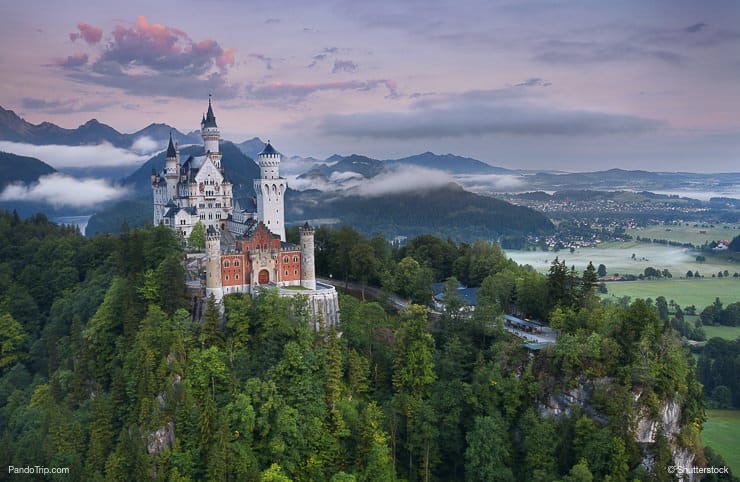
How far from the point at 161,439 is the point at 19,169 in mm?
150803

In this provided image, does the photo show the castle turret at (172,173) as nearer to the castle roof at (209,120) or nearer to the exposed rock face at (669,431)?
the castle roof at (209,120)

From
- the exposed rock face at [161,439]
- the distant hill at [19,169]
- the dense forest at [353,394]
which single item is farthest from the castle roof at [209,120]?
the distant hill at [19,169]

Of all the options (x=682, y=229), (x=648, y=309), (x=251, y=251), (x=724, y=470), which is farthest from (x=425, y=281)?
(x=682, y=229)

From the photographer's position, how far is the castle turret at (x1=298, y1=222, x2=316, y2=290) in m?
59.5

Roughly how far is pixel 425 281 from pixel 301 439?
2404 cm

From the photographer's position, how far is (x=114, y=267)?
237ft

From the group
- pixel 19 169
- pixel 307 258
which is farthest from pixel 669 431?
pixel 19 169

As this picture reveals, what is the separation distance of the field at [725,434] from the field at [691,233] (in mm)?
108921

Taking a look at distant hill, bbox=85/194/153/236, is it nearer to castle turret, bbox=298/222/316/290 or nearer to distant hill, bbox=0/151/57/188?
distant hill, bbox=0/151/57/188

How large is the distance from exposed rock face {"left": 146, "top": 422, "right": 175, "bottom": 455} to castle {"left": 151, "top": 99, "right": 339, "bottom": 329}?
1331 centimetres

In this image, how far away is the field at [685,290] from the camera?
372ft

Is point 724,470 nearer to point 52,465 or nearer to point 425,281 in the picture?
point 425,281

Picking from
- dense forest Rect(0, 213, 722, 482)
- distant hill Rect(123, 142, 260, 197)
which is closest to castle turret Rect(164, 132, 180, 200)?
dense forest Rect(0, 213, 722, 482)

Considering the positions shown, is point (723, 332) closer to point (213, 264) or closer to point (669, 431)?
point (669, 431)
